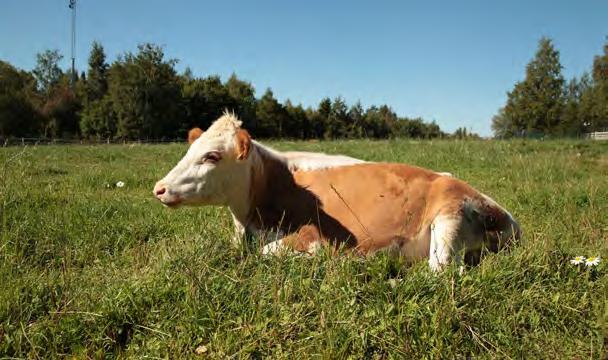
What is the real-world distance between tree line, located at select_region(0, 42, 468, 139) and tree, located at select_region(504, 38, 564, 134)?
13.3m

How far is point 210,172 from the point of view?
4684mm

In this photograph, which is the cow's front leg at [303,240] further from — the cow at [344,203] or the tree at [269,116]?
the tree at [269,116]

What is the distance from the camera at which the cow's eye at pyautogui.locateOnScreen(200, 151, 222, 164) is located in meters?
4.69

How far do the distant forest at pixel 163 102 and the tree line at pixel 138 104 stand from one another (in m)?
0.12

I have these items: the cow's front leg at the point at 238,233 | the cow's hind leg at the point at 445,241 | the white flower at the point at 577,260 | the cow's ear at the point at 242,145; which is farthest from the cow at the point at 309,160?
the white flower at the point at 577,260

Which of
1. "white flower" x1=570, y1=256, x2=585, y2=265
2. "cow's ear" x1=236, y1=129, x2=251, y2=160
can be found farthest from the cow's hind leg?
"cow's ear" x1=236, y1=129, x2=251, y2=160

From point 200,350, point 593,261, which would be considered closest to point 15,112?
point 200,350

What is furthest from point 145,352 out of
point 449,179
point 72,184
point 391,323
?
point 72,184

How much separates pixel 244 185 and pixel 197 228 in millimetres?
974

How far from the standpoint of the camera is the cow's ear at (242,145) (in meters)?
4.70

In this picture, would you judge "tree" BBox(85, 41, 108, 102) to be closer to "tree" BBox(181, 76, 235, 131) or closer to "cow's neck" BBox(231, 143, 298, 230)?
"tree" BBox(181, 76, 235, 131)

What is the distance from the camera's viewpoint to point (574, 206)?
675 centimetres

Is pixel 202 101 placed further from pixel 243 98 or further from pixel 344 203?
pixel 344 203

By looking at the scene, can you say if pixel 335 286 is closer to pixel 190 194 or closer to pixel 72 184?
pixel 190 194
